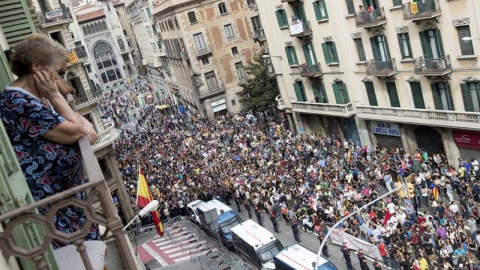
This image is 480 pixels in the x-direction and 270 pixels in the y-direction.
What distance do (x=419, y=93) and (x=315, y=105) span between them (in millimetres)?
11260

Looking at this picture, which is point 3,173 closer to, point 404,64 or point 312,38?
point 404,64

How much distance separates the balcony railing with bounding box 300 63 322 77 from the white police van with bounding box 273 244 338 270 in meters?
19.9

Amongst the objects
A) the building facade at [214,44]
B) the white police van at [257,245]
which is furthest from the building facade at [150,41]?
the white police van at [257,245]

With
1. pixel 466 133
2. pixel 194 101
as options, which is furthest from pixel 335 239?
pixel 194 101

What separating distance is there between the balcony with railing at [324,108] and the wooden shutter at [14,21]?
2833 centimetres

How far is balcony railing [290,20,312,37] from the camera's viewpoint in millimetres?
38375

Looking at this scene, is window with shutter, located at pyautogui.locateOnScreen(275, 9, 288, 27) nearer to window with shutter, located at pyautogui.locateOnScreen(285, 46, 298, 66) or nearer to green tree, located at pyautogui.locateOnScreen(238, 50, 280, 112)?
window with shutter, located at pyautogui.locateOnScreen(285, 46, 298, 66)

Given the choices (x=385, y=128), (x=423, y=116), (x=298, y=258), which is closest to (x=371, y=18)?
(x=423, y=116)

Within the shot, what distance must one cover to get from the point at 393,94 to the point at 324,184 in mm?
8428

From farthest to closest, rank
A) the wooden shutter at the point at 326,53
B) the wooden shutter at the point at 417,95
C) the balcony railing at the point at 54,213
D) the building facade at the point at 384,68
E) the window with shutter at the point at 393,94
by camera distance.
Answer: the wooden shutter at the point at 326,53 → the window with shutter at the point at 393,94 → the wooden shutter at the point at 417,95 → the building facade at the point at 384,68 → the balcony railing at the point at 54,213

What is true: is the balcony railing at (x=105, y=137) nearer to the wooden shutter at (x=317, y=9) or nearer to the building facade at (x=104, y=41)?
the wooden shutter at (x=317, y=9)

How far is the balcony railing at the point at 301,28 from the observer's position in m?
38.4

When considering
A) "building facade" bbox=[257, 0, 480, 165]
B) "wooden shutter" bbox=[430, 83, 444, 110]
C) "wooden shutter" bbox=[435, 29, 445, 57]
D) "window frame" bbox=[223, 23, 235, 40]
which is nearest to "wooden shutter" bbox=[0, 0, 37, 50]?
"building facade" bbox=[257, 0, 480, 165]

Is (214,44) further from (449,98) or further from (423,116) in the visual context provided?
(449,98)
